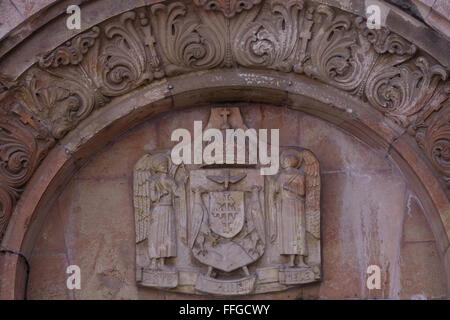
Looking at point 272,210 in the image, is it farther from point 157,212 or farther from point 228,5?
point 228,5

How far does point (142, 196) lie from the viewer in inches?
494

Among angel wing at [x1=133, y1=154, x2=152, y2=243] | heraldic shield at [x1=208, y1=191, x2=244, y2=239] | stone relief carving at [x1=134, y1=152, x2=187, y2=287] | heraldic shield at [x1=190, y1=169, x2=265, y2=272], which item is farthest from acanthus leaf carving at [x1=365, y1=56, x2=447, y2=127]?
angel wing at [x1=133, y1=154, x2=152, y2=243]

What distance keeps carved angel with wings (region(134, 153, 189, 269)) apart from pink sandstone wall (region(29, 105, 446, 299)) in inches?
4.6

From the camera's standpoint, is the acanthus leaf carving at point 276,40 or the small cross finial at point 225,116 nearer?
the acanthus leaf carving at point 276,40

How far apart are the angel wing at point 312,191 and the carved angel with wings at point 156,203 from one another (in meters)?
0.96

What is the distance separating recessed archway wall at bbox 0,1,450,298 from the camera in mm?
12266

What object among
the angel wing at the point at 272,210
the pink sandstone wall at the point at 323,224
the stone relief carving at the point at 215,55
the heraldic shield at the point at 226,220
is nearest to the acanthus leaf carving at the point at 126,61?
the stone relief carving at the point at 215,55

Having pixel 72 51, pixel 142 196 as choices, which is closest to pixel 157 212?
pixel 142 196

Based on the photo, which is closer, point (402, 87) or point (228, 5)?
point (402, 87)

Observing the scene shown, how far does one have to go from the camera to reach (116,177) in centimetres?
1270

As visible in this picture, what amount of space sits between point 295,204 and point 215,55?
130 centimetres

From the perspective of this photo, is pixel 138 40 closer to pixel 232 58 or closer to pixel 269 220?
pixel 232 58

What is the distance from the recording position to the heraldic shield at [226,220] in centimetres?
1236

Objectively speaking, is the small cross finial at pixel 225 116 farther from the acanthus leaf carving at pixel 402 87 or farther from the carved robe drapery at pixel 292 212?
the acanthus leaf carving at pixel 402 87
